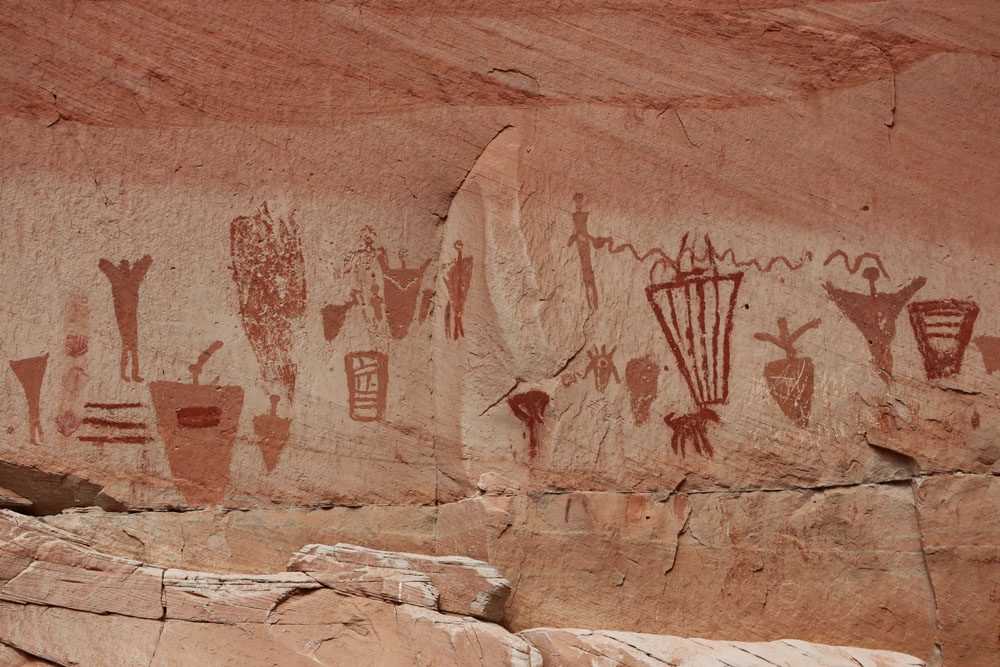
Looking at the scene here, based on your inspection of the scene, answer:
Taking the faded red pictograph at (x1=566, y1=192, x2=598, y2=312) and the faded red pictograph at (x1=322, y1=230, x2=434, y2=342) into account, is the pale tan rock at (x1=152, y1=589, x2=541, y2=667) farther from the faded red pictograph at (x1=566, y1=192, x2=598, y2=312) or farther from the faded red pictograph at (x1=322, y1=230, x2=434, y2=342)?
the faded red pictograph at (x1=566, y1=192, x2=598, y2=312)

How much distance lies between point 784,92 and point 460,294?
1.44m

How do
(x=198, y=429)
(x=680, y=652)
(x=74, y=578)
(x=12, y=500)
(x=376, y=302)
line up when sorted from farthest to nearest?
(x=376, y=302)
(x=198, y=429)
(x=12, y=500)
(x=74, y=578)
(x=680, y=652)

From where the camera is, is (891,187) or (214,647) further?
(891,187)

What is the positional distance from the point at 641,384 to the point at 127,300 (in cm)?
192

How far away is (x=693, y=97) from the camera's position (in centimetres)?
447

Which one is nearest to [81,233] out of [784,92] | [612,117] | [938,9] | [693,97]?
[612,117]

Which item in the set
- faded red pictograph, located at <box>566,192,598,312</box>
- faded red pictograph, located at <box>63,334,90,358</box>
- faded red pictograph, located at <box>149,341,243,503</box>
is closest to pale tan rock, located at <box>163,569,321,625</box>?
faded red pictograph, located at <box>149,341,243,503</box>

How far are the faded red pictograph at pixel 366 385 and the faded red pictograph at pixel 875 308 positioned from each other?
1.68 m

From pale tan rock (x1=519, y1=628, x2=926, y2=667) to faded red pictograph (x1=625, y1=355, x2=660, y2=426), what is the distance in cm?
79

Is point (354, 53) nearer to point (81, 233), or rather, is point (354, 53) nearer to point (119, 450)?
point (81, 233)

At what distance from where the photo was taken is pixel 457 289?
4418mm

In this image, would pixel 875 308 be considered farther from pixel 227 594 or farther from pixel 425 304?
pixel 227 594

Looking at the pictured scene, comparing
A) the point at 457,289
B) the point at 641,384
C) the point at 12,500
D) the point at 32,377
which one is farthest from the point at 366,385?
the point at 12,500

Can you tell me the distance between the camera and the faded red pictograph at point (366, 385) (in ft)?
14.3
